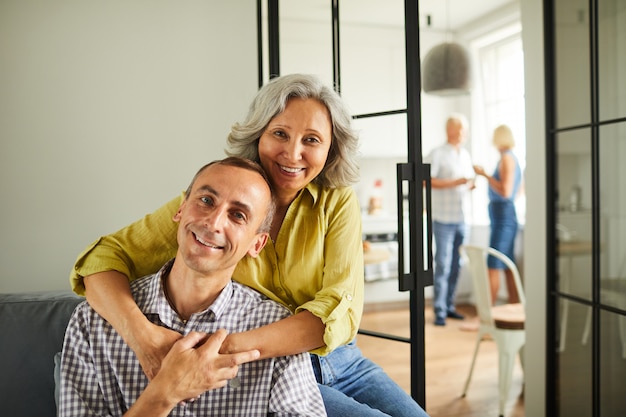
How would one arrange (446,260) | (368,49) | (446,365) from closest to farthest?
(368,49) → (446,365) → (446,260)

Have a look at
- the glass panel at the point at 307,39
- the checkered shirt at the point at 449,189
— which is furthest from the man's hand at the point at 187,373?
the checkered shirt at the point at 449,189

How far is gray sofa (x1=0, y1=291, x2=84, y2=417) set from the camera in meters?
1.69

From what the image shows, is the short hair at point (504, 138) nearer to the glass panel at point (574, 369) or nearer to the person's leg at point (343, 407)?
the glass panel at point (574, 369)

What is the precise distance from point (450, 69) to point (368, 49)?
81.6 inches

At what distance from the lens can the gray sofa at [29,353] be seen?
169 cm

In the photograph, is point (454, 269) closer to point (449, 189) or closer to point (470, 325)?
point (470, 325)

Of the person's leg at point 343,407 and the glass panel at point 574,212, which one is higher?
the glass panel at point 574,212

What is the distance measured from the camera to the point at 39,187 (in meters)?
2.20

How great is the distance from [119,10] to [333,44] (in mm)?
872

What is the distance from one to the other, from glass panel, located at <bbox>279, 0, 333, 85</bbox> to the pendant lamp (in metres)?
2.04

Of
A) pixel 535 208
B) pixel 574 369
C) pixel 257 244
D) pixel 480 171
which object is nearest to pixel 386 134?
pixel 257 244

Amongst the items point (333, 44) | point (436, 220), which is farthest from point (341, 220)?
point (436, 220)

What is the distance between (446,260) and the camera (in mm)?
5254

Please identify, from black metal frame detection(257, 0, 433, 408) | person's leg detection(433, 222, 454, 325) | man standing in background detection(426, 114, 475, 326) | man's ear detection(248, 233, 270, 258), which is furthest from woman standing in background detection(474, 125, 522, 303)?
man's ear detection(248, 233, 270, 258)
